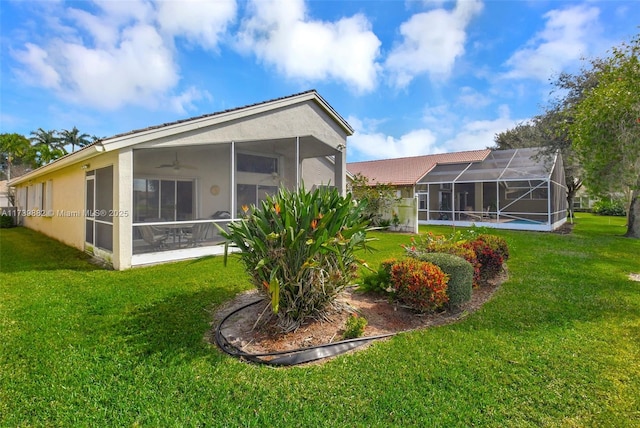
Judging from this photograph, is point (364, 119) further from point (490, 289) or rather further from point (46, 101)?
point (46, 101)

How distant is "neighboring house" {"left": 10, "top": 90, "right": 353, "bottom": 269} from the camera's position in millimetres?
8609

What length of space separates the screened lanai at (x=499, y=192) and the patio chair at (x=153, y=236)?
59.3 feet

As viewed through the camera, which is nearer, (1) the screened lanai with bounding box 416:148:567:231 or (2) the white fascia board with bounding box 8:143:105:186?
(2) the white fascia board with bounding box 8:143:105:186

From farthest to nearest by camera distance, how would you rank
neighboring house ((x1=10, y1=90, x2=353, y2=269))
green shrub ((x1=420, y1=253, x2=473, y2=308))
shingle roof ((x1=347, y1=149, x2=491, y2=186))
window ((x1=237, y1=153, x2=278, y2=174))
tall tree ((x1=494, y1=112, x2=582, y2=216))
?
1. shingle roof ((x1=347, y1=149, x2=491, y2=186))
2. tall tree ((x1=494, y1=112, x2=582, y2=216))
3. window ((x1=237, y1=153, x2=278, y2=174))
4. neighboring house ((x1=10, y1=90, x2=353, y2=269))
5. green shrub ((x1=420, y1=253, x2=473, y2=308))

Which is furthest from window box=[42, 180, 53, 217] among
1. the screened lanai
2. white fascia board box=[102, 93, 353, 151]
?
the screened lanai

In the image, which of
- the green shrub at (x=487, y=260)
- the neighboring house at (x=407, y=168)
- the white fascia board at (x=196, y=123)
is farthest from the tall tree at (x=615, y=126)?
the neighboring house at (x=407, y=168)

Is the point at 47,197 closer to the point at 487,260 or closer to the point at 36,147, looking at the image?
the point at 487,260

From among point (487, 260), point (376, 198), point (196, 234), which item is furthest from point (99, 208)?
point (376, 198)

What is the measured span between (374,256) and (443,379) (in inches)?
284

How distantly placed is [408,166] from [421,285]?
Answer: 84.4 feet

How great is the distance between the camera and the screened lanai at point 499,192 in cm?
1992

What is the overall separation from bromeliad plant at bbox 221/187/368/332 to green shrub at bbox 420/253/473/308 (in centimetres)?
178

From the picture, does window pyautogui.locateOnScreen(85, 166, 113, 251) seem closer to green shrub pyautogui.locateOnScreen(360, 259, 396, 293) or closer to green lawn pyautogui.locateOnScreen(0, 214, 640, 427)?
green lawn pyautogui.locateOnScreen(0, 214, 640, 427)

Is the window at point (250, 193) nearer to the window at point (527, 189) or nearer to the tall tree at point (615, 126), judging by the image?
the tall tree at point (615, 126)
